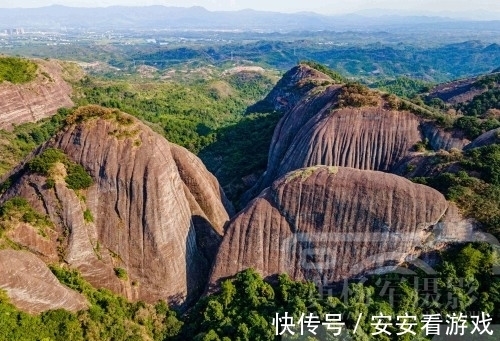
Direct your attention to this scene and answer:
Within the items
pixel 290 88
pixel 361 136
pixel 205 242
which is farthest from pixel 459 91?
pixel 205 242

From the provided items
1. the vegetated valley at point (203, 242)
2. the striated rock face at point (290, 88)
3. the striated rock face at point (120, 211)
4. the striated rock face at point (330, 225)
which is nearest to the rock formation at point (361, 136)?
the vegetated valley at point (203, 242)

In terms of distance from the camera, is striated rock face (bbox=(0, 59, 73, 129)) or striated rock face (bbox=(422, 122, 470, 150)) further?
striated rock face (bbox=(0, 59, 73, 129))

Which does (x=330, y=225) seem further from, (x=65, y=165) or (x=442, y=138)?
(x=442, y=138)

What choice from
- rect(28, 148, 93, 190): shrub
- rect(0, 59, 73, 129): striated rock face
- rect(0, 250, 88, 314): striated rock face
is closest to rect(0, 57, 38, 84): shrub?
rect(0, 59, 73, 129): striated rock face

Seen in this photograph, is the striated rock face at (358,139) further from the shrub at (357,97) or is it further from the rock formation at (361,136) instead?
the shrub at (357,97)

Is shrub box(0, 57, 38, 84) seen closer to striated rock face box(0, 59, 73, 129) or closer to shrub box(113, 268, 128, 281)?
striated rock face box(0, 59, 73, 129)
